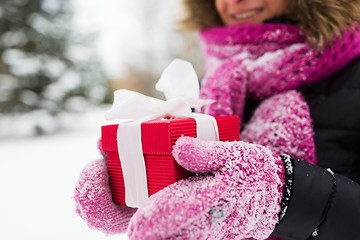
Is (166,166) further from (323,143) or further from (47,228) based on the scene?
(47,228)

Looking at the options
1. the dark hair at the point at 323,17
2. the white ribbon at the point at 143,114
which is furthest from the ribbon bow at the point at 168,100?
the dark hair at the point at 323,17

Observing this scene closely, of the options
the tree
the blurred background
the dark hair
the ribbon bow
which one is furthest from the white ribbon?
the tree

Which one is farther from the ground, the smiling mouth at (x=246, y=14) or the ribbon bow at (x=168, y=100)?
the smiling mouth at (x=246, y=14)

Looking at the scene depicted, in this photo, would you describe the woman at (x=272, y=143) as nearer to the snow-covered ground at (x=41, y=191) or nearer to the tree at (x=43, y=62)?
the snow-covered ground at (x=41, y=191)

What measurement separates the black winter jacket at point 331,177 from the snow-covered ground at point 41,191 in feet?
1.10

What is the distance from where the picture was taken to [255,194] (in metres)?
0.39

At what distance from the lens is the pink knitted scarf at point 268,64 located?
0.61 m

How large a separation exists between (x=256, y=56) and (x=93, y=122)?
13.8 feet

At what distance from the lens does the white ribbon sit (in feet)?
1.44

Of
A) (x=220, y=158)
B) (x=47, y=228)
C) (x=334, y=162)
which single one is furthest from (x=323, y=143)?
(x=47, y=228)

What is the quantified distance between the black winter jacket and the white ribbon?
146 mm

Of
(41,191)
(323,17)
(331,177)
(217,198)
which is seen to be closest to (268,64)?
(323,17)

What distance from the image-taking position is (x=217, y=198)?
1.18ft

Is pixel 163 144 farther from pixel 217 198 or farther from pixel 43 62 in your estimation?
pixel 43 62
